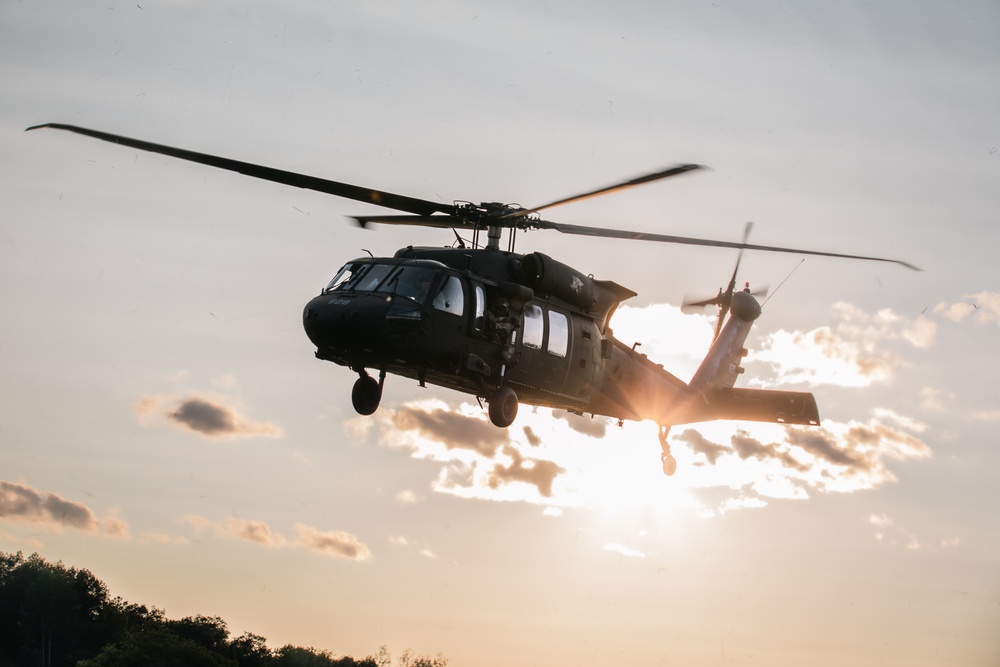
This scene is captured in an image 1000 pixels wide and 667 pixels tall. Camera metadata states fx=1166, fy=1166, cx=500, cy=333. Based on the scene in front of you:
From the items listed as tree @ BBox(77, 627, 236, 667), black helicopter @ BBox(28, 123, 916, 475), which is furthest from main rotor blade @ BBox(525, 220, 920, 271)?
tree @ BBox(77, 627, 236, 667)

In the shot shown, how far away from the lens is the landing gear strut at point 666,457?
33.3m

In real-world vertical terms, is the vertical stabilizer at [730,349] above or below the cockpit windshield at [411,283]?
above

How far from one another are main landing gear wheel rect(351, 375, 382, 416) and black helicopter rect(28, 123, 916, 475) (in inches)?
0.9

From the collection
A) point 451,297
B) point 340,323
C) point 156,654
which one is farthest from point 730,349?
point 156,654

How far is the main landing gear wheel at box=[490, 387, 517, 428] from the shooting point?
2623 centimetres

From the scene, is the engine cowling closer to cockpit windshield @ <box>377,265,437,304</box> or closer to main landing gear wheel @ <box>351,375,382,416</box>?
cockpit windshield @ <box>377,265,437,304</box>

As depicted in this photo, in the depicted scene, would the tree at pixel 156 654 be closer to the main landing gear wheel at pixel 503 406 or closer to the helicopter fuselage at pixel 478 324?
the helicopter fuselage at pixel 478 324

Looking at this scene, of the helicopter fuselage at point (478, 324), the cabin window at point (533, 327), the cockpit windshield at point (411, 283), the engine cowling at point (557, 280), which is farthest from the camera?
the engine cowling at point (557, 280)

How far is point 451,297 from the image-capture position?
25250 millimetres

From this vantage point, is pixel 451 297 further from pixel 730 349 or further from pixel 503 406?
pixel 730 349

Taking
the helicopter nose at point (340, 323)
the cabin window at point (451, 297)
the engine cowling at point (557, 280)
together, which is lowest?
the helicopter nose at point (340, 323)

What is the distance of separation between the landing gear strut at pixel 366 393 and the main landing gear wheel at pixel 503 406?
261 centimetres

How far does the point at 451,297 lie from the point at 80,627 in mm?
109388

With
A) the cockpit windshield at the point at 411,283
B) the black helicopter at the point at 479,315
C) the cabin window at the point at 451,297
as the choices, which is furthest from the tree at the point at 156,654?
the cockpit windshield at the point at 411,283
